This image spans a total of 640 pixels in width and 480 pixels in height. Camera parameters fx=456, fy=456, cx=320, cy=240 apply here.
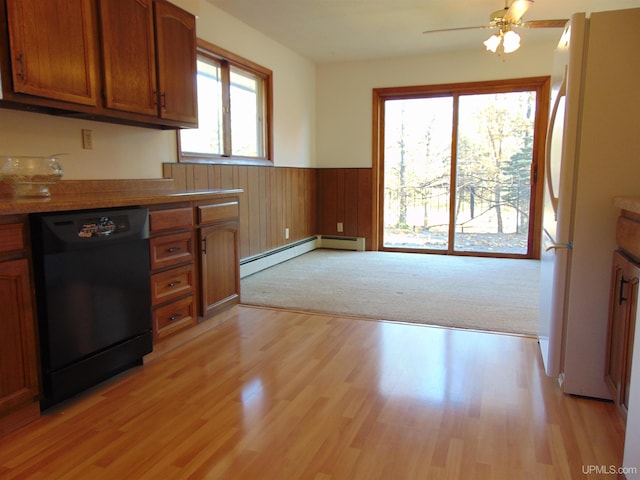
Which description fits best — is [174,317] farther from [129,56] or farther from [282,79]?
[282,79]

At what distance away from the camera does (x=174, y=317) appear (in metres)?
2.64

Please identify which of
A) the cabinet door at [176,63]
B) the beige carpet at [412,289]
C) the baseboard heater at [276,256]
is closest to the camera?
the cabinet door at [176,63]

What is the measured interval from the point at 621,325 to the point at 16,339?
2.39m

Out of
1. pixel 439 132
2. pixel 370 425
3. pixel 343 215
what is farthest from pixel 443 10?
pixel 370 425

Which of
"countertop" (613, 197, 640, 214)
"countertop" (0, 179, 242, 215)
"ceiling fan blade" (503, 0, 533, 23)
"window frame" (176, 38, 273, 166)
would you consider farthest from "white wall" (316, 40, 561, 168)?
"countertop" (613, 197, 640, 214)

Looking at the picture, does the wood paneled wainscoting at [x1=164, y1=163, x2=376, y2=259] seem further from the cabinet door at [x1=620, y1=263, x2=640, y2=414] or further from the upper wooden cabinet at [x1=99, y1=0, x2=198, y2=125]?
the cabinet door at [x1=620, y1=263, x2=640, y2=414]

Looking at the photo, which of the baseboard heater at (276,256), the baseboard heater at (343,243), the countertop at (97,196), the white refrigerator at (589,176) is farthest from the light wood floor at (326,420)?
the baseboard heater at (343,243)

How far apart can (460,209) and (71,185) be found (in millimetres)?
4477

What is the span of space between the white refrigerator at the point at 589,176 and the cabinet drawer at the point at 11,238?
88.9 inches

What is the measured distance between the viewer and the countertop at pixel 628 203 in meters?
1.61

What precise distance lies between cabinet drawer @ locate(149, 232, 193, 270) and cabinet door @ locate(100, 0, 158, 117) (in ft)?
2.59

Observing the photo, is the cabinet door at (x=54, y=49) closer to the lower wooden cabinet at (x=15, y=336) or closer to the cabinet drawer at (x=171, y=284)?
the lower wooden cabinet at (x=15, y=336)

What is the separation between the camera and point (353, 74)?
595cm

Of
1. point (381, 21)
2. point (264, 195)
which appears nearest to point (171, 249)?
point (264, 195)
